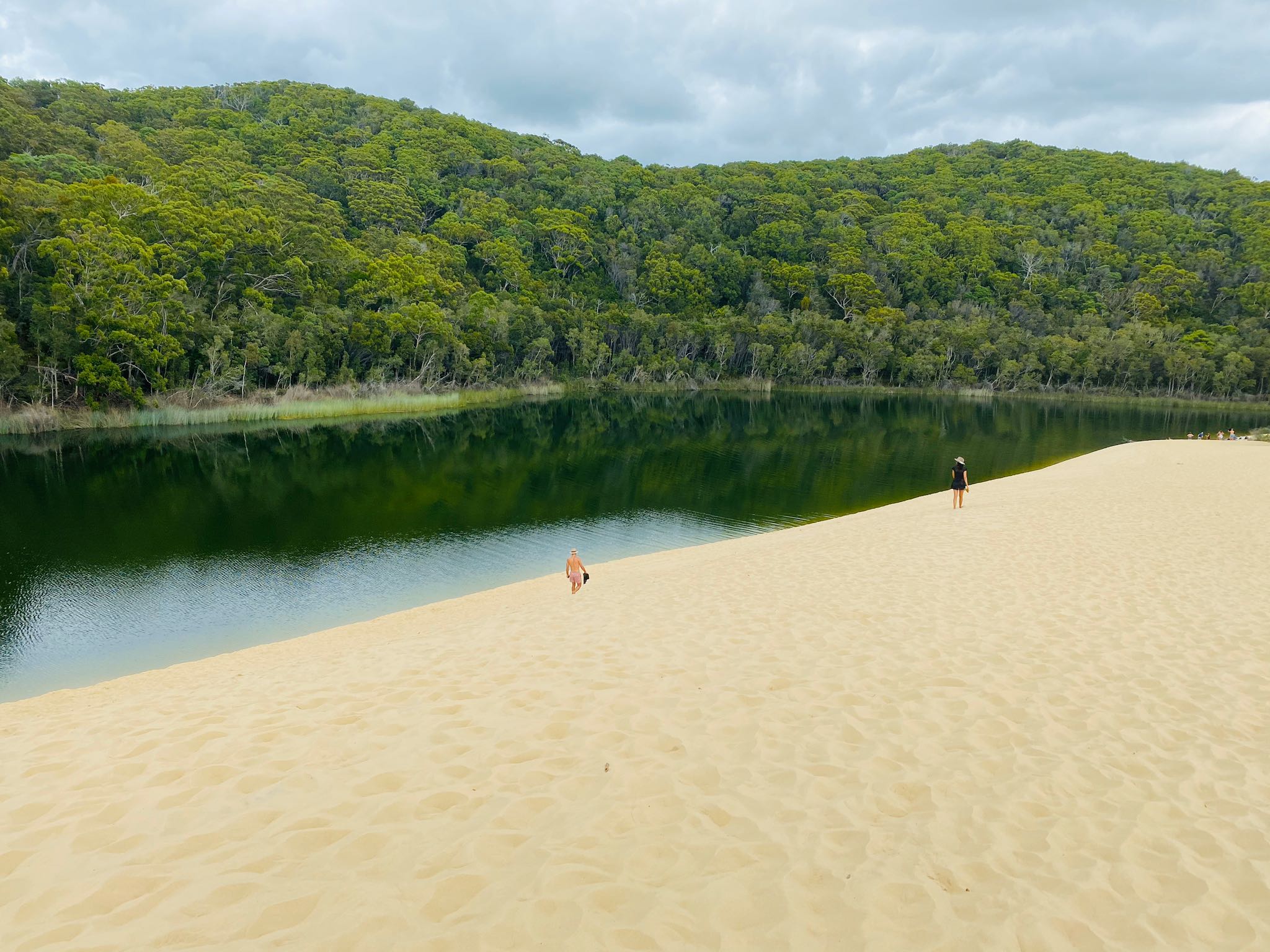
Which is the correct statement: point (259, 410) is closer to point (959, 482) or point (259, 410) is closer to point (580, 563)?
point (580, 563)

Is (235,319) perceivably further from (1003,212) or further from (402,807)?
(1003,212)

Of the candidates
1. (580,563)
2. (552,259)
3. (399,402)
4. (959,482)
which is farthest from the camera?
(552,259)

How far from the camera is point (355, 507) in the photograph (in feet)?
80.8

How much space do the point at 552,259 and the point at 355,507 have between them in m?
89.8

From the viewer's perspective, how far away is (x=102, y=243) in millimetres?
40500

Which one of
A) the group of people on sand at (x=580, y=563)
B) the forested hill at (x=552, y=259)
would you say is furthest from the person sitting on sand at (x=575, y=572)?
the forested hill at (x=552, y=259)

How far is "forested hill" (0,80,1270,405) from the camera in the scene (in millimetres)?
43844

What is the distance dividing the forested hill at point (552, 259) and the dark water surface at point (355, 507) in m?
9.40

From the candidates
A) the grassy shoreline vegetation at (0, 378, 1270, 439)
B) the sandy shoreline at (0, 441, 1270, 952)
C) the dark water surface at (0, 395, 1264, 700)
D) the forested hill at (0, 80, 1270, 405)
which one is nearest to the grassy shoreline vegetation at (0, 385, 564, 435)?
the grassy shoreline vegetation at (0, 378, 1270, 439)

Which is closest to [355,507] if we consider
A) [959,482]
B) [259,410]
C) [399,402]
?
[959,482]

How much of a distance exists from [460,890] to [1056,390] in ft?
339

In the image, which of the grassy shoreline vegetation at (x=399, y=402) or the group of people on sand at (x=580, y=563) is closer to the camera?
the group of people on sand at (x=580, y=563)

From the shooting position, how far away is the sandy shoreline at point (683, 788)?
12.7 feet

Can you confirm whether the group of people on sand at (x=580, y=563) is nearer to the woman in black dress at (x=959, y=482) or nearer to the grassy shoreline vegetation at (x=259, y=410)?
the woman in black dress at (x=959, y=482)
